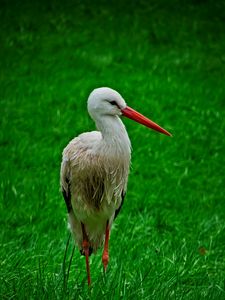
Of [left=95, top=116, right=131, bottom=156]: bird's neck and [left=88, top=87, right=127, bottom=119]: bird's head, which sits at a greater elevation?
[left=88, top=87, right=127, bottom=119]: bird's head

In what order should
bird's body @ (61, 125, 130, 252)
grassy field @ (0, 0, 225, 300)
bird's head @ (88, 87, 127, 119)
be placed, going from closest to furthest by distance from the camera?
bird's head @ (88, 87, 127, 119) → bird's body @ (61, 125, 130, 252) → grassy field @ (0, 0, 225, 300)

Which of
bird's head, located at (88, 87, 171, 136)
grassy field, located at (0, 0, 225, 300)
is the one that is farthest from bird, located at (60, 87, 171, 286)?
grassy field, located at (0, 0, 225, 300)

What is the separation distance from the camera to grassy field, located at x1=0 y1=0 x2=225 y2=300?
4.38 meters

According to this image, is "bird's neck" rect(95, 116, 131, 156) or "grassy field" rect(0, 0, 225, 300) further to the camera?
"grassy field" rect(0, 0, 225, 300)

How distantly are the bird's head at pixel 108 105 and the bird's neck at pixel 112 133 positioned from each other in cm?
4

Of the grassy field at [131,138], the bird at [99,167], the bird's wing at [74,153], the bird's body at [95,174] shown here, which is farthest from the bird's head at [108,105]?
the grassy field at [131,138]

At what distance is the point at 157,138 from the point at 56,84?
160cm

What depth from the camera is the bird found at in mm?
3736

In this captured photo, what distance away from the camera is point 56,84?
826 centimetres

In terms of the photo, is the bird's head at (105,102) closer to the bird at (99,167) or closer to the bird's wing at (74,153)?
the bird at (99,167)

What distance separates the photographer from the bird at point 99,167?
374cm

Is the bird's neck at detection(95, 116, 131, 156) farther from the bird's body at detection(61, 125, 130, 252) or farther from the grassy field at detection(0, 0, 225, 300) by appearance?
the grassy field at detection(0, 0, 225, 300)

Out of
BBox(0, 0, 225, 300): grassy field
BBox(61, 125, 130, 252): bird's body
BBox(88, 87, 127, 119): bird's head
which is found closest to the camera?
BBox(88, 87, 127, 119): bird's head

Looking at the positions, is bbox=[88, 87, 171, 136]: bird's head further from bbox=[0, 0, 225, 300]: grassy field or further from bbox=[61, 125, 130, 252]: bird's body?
bbox=[0, 0, 225, 300]: grassy field
